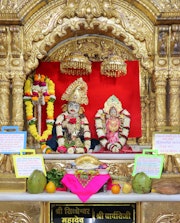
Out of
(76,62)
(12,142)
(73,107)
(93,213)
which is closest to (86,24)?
(76,62)

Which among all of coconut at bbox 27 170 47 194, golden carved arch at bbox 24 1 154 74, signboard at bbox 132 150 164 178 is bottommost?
coconut at bbox 27 170 47 194

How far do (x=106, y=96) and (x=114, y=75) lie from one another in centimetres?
32

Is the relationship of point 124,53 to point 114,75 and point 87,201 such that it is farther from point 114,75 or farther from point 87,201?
point 87,201

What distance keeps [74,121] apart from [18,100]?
0.66 m

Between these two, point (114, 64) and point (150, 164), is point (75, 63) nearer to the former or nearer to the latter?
point (114, 64)

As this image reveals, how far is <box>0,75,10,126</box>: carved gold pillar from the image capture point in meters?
4.44

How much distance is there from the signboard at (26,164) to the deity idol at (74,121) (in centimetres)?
84

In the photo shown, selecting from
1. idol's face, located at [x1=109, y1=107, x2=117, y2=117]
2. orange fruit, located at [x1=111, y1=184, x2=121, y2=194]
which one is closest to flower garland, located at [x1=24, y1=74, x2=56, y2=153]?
idol's face, located at [x1=109, y1=107, x2=117, y2=117]

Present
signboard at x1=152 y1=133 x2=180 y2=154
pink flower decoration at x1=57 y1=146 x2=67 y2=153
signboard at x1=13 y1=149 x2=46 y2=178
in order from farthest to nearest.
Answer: pink flower decoration at x1=57 y1=146 x2=67 y2=153
signboard at x1=152 y1=133 x2=180 y2=154
signboard at x1=13 y1=149 x2=46 y2=178

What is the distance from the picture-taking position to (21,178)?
12.0ft

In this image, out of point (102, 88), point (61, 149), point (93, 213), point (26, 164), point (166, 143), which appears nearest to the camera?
point (93, 213)

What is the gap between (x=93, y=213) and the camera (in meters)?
3.55

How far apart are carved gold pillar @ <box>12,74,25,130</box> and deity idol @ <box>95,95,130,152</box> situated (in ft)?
2.79

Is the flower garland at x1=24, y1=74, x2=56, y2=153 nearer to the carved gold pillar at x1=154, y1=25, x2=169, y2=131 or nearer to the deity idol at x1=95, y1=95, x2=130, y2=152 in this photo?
the deity idol at x1=95, y1=95, x2=130, y2=152
